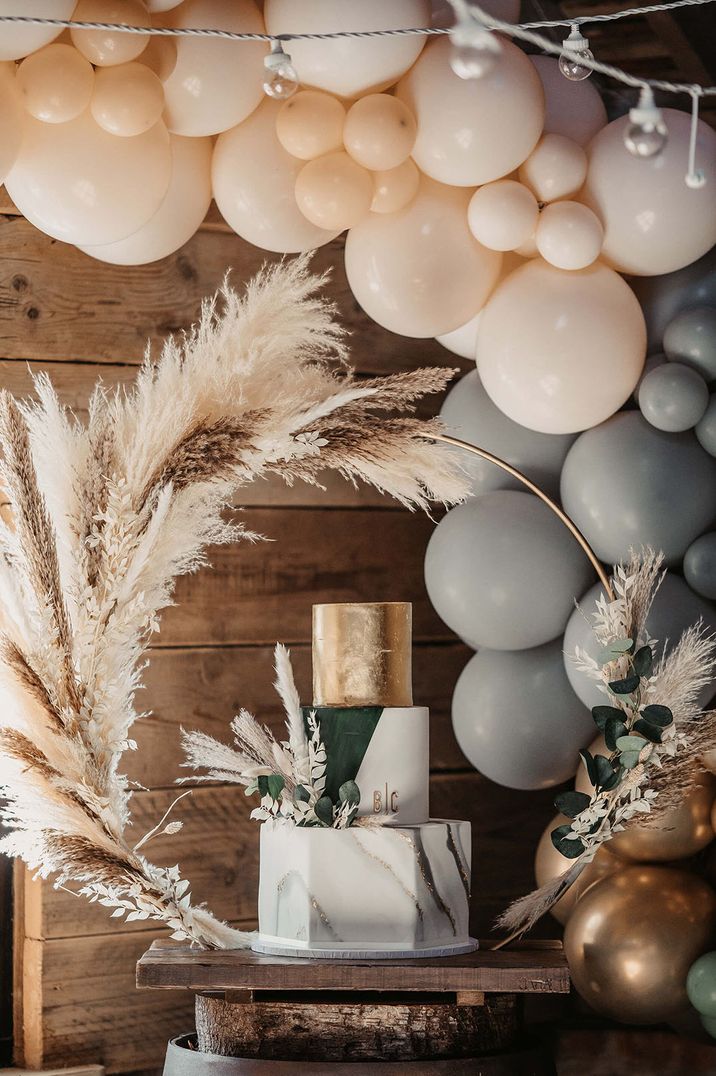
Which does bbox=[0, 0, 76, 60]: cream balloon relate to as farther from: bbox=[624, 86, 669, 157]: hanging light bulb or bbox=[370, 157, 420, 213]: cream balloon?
bbox=[624, 86, 669, 157]: hanging light bulb

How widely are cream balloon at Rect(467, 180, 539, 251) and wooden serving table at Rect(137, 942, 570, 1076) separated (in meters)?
0.83

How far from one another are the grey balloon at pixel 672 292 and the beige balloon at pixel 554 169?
0.20 m

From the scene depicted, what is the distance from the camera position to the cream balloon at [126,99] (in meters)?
1.24

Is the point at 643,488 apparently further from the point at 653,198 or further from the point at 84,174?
the point at 84,174

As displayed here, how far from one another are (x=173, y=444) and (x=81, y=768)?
14.4 inches

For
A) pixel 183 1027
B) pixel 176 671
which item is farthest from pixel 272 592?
pixel 183 1027

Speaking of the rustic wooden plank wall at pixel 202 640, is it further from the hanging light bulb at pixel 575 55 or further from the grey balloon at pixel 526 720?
the hanging light bulb at pixel 575 55

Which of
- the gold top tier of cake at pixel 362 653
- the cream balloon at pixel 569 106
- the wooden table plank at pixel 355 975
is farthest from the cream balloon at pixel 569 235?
the wooden table plank at pixel 355 975

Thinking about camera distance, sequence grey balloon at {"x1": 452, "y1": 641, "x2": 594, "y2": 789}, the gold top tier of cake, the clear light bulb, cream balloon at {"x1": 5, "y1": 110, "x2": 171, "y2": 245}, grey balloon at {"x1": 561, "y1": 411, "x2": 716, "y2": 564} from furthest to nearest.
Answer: grey balloon at {"x1": 452, "y1": 641, "x2": 594, "y2": 789} → grey balloon at {"x1": 561, "y1": 411, "x2": 716, "y2": 564} → the gold top tier of cake → cream balloon at {"x1": 5, "y1": 110, "x2": 171, "y2": 245} → the clear light bulb

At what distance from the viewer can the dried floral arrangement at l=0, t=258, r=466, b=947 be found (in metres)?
1.29

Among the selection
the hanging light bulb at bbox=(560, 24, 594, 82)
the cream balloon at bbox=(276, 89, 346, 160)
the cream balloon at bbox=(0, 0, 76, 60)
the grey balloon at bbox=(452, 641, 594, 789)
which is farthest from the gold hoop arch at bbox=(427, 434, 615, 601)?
the cream balloon at bbox=(0, 0, 76, 60)

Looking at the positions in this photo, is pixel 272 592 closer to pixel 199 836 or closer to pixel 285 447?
pixel 199 836

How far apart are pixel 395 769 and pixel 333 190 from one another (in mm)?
660

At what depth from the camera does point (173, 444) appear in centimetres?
132
